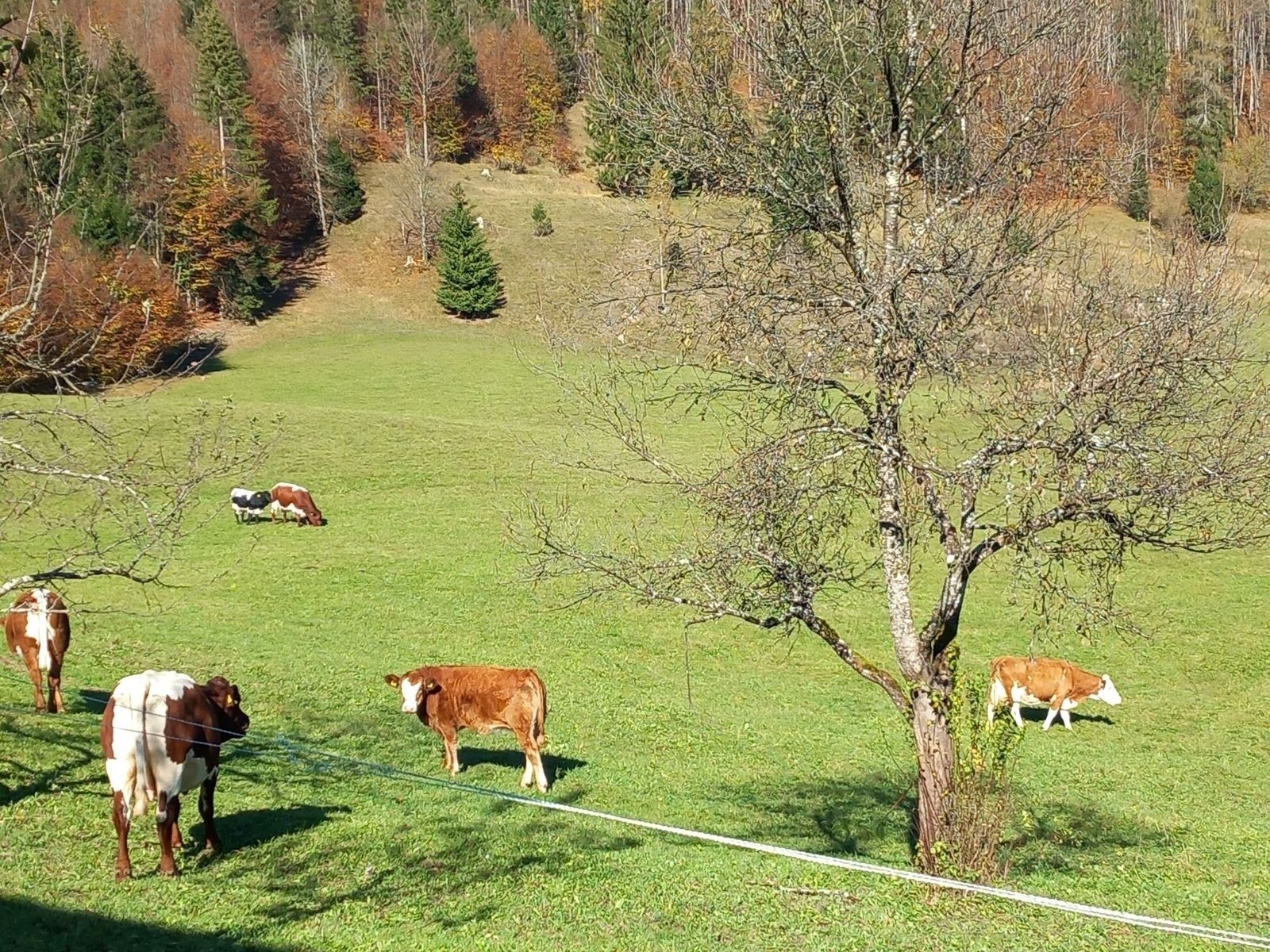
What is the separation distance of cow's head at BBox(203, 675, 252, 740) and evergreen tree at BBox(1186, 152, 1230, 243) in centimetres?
970

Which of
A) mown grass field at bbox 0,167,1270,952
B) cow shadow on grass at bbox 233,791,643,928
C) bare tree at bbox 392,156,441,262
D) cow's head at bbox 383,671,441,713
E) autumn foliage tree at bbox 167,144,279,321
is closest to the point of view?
mown grass field at bbox 0,167,1270,952

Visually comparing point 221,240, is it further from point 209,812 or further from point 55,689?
point 209,812

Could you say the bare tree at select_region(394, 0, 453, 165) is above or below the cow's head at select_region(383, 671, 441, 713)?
above

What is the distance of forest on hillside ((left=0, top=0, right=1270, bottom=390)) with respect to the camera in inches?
375

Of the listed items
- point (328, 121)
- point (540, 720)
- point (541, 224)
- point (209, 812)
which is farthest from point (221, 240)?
point (209, 812)

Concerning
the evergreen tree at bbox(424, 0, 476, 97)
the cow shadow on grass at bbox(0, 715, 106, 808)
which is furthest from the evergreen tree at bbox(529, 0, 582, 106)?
the cow shadow on grass at bbox(0, 715, 106, 808)

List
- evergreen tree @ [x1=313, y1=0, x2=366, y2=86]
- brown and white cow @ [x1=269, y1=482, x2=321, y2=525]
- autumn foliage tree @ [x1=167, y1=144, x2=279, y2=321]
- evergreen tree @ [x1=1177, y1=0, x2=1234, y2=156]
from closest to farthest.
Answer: evergreen tree @ [x1=1177, y1=0, x2=1234, y2=156] < brown and white cow @ [x1=269, y1=482, x2=321, y2=525] < autumn foliage tree @ [x1=167, y1=144, x2=279, y2=321] < evergreen tree @ [x1=313, y1=0, x2=366, y2=86]

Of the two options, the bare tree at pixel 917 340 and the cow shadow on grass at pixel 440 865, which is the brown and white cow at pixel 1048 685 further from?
the cow shadow on grass at pixel 440 865

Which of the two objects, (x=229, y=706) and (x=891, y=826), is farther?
(x=891, y=826)

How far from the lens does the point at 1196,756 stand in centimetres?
1709

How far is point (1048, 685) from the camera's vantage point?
1827cm

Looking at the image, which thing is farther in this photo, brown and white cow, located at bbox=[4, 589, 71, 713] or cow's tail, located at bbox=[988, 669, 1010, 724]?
cow's tail, located at bbox=[988, 669, 1010, 724]

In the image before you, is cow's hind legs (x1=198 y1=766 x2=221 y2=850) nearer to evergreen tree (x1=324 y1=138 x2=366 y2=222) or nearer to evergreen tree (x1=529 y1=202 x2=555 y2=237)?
evergreen tree (x1=529 y1=202 x2=555 y2=237)

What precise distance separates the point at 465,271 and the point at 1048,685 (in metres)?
51.3
